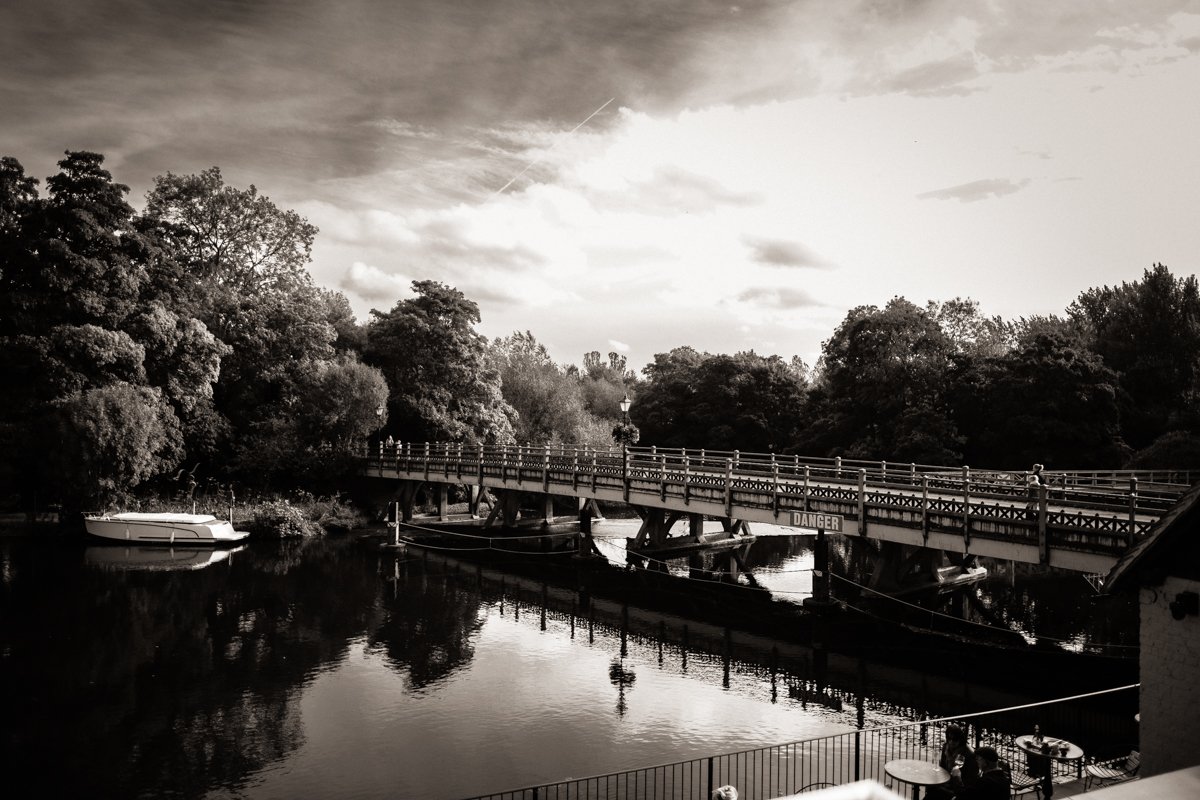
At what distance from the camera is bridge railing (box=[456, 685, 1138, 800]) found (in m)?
14.0

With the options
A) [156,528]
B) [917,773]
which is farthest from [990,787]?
[156,528]

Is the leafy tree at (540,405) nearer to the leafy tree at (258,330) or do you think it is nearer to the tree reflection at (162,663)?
the leafy tree at (258,330)

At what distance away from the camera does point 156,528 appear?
3947cm

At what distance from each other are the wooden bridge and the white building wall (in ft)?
13.0

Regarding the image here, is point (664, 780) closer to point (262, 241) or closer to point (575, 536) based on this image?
point (575, 536)

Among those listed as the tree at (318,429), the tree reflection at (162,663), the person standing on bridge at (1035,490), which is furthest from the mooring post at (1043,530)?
the tree at (318,429)

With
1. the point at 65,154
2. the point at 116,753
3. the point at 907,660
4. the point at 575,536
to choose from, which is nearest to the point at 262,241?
the point at 65,154

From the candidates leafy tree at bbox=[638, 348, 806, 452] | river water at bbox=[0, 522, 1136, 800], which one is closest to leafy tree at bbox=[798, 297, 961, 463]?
leafy tree at bbox=[638, 348, 806, 452]

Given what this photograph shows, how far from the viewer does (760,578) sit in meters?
33.7

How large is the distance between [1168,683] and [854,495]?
1370 cm

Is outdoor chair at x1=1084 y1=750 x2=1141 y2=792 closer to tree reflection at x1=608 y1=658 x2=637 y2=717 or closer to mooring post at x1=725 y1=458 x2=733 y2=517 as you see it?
tree reflection at x1=608 y1=658 x2=637 y2=717

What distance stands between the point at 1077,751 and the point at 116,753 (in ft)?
55.0

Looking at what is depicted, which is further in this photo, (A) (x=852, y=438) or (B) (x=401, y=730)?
(A) (x=852, y=438)

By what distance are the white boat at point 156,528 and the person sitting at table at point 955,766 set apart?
36.9 m
